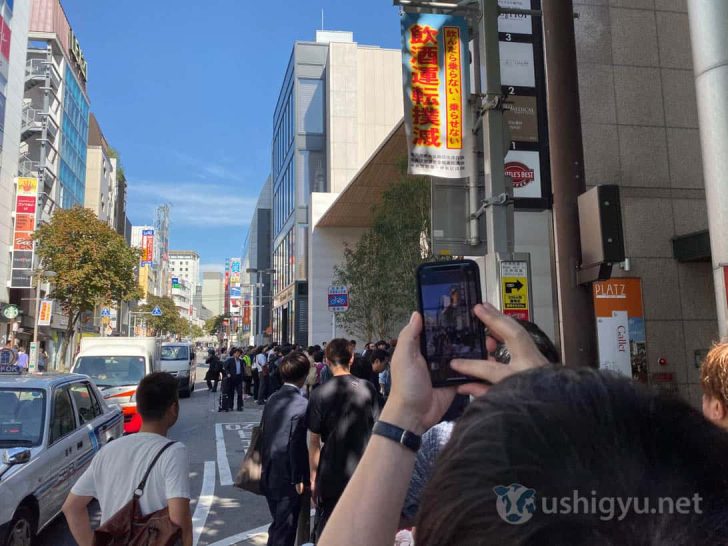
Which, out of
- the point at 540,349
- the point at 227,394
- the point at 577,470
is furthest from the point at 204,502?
the point at 227,394

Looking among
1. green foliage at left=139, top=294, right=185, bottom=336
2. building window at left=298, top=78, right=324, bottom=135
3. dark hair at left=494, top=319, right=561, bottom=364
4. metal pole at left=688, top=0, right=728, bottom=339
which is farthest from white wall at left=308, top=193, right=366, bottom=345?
green foliage at left=139, top=294, right=185, bottom=336

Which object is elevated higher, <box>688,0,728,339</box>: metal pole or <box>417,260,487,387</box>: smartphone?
<box>688,0,728,339</box>: metal pole

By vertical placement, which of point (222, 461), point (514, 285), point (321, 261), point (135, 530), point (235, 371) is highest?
point (321, 261)

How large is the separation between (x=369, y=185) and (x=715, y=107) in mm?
18496

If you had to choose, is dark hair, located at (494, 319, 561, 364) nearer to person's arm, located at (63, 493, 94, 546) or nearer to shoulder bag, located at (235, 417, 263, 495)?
person's arm, located at (63, 493, 94, 546)

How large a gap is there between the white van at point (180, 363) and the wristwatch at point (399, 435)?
2159 centimetres

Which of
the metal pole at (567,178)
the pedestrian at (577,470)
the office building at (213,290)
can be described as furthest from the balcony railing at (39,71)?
the office building at (213,290)

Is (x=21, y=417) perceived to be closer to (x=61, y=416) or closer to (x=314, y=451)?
(x=61, y=416)

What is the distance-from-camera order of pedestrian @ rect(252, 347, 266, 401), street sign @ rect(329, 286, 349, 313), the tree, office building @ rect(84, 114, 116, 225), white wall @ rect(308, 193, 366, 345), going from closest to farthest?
street sign @ rect(329, 286, 349, 313), pedestrian @ rect(252, 347, 266, 401), the tree, white wall @ rect(308, 193, 366, 345), office building @ rect(84, 114, 116, 225)

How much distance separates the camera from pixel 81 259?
26.8 metres

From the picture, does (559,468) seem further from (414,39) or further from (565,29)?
(414,39)

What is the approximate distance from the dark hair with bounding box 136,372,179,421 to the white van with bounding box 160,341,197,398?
753 inches

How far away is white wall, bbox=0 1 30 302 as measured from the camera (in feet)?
102

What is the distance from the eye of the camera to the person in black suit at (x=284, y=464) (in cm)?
448
